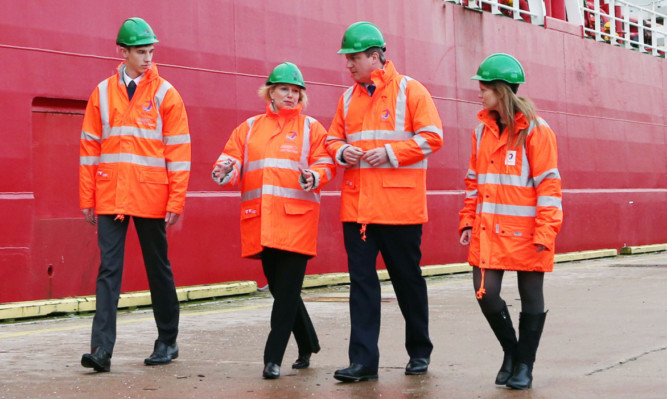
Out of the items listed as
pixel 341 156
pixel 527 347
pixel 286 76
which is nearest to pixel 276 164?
pixel 341 156

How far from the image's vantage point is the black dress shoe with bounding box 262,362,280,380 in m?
5.65

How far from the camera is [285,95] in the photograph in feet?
19.5

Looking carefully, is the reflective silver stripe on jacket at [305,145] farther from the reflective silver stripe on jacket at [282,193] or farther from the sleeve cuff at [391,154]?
the sleeve cuff at [391,154]

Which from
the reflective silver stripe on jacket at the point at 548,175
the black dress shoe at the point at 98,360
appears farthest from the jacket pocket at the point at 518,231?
the black dress shoe at the point at 98,360

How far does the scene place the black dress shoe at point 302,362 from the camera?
6.08m

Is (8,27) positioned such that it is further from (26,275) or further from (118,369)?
(118,369)

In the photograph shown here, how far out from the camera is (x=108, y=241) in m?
6.08

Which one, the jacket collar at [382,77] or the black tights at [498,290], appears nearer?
the black tights at [498,290]

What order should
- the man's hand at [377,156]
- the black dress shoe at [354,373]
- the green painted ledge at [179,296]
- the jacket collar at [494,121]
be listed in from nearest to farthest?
the jacket collar at [494,121]
the black dress shoe at [354,373]
the man's hand at [377,156]
the green painted ledge at [179,296]

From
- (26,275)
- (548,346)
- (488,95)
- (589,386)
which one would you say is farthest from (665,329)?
(26,275)

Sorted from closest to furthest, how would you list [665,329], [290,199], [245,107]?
[290,199] < [665,329] < [245,107]

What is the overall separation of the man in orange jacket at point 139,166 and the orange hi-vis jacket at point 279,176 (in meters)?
0.49

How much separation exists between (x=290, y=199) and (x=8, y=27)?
4916mm

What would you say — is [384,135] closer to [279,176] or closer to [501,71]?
[279,176]
